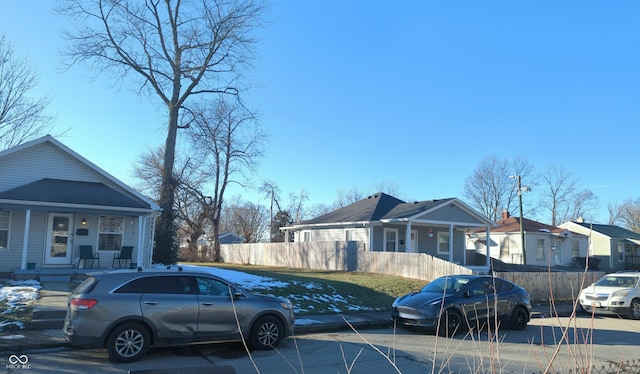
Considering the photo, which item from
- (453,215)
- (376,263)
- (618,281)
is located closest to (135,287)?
(618,281)

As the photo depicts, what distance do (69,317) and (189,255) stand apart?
36.7 meters

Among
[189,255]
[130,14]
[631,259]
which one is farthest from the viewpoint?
[631,259]

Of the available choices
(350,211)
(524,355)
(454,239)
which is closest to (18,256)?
(524,355)

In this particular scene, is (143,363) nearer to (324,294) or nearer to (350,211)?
(324,294)

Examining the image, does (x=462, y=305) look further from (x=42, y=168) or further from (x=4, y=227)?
(x=42, y=168)

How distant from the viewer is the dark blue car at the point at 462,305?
38.9 ft

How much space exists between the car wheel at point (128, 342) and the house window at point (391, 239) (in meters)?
23.7

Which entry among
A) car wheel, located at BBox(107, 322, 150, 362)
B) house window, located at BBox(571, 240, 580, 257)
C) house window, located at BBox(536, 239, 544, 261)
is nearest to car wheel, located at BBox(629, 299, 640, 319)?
car wheel, located at BBox(107, 322, 150, 362)

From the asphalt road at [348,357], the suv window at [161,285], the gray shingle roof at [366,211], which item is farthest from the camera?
the gray shingle roof at [366,211]

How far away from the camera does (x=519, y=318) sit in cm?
1334

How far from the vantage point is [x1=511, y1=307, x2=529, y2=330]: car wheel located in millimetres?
13227

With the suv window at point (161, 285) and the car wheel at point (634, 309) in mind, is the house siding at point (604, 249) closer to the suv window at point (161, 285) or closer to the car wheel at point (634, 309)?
the car wheel at point (634, 309)

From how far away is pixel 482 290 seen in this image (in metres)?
12.9

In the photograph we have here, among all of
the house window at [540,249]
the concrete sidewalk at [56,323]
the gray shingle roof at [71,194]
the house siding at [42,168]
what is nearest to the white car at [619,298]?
the concrete sidewalk at [56,323]
